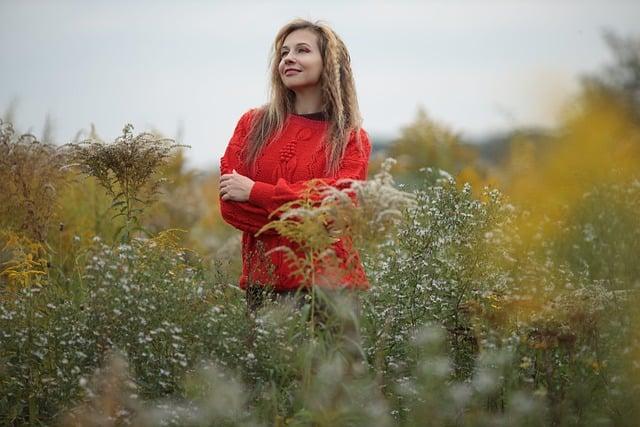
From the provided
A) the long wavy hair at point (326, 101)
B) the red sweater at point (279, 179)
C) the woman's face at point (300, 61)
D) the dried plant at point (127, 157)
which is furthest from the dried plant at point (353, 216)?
the dried plant at point (127, 157)

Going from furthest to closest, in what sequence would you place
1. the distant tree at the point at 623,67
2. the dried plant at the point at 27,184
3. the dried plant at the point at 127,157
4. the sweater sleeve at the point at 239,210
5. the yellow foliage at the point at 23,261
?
the distant tree at the point at 623,67
the dried plant at the point at 27,184
the yellow foliage at the point at 23,261
the dried plant at the point at 127,157
the sweater sleeve at the point at 239,210

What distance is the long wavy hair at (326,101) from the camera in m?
4.86

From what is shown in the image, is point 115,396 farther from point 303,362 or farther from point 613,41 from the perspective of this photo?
point 613,41

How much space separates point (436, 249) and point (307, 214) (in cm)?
157

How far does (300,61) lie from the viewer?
16.1 feet

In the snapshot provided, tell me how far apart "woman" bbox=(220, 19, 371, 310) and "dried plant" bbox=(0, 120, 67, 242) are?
5.94 ft

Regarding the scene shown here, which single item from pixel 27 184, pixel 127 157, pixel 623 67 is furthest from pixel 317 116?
pixel 623 67

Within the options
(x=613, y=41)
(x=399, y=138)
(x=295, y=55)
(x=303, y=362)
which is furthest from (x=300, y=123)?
(x=399, y=138)

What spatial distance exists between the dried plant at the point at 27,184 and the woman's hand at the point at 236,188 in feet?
6.66

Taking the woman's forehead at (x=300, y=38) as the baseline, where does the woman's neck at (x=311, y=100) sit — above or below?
below

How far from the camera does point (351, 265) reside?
13.7 feet

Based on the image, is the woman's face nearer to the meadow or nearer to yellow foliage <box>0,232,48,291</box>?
the meadow

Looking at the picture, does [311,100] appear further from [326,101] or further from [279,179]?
[279,179]

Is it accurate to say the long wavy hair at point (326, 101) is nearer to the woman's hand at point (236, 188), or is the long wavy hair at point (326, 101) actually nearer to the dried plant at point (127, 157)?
the woman's hand at point (236, 188)
